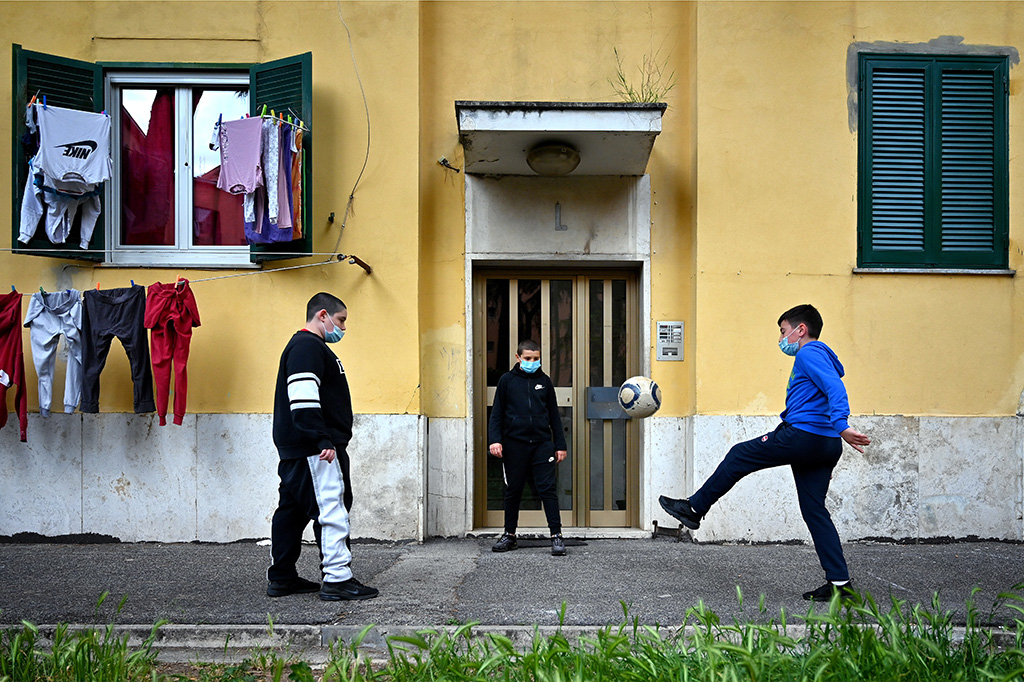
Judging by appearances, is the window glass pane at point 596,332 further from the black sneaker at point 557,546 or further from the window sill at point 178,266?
the window sill at point 178,266

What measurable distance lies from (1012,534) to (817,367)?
3843 millimetres

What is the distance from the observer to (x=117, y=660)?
12.2 ft

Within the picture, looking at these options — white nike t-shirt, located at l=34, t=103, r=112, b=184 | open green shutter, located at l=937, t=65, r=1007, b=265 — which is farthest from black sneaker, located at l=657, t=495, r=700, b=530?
white nike t-shirt, located at l=34, t=103, r=112, b=184

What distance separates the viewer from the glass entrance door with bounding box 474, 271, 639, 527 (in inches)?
333

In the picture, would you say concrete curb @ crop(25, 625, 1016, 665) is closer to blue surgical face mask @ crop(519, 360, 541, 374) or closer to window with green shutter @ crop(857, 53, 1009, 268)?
blue surgical face mask @ crop(519, 360, 541, 374)

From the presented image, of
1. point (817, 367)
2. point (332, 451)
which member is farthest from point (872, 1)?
point (332, 451)

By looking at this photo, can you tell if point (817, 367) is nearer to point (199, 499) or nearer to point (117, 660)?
point (117, 660)

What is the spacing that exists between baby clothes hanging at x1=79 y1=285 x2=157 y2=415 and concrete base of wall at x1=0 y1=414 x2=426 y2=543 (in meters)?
0.36

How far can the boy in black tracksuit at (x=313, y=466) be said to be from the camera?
5.41m

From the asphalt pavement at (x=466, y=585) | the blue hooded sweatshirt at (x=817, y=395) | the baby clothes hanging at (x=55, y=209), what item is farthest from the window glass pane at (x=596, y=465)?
the baby clothes hanging at (x=55, y=209)

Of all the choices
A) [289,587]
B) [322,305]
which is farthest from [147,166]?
[289,587]

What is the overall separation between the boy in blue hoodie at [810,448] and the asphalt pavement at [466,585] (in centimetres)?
43

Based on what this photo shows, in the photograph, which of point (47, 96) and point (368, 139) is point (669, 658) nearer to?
point (368, 139)

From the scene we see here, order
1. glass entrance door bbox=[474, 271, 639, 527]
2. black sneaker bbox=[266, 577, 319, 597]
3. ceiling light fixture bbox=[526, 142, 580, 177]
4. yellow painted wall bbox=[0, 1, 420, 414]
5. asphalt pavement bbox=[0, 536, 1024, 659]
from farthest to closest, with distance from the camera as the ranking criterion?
glass entrance door bbox=[474, 271, 639, 527] < yellow painted wall bbox=[0, 1, 420, 414] < ceiling light fixture bbox=[526, 142, 580, 177] < black sneaker bbox=[266, 577, 319, 597] < asphalt pavement bbox=[0, 536, 1024, 659]
